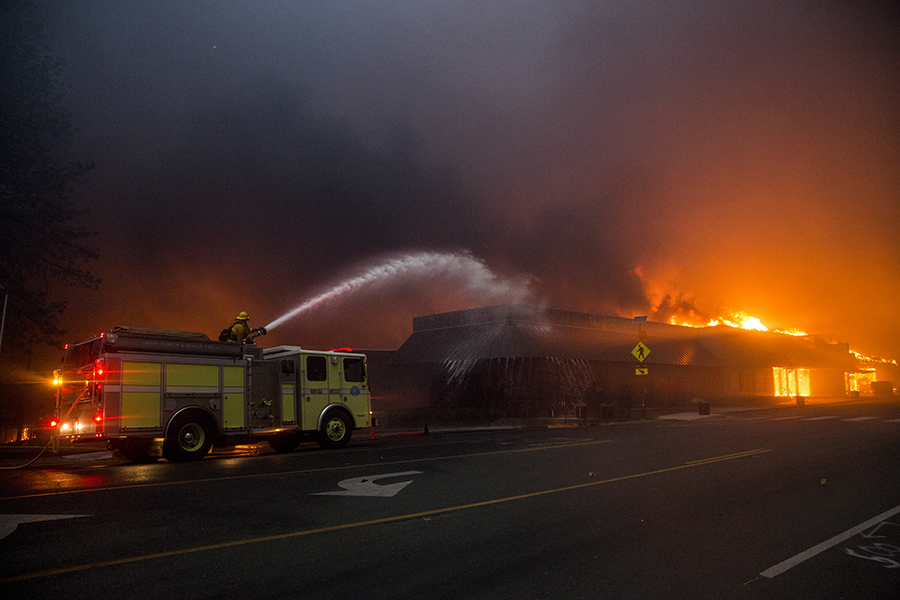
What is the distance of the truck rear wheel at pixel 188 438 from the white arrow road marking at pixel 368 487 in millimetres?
5280

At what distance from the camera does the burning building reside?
32.8 metres

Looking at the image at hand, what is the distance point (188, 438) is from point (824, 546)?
40.0 feet

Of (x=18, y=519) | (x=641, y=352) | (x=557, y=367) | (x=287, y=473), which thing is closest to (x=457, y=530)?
(x=18, y=519)

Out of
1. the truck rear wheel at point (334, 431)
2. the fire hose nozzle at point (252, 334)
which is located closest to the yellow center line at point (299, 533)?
the truck rear wheel at point (334, 431)

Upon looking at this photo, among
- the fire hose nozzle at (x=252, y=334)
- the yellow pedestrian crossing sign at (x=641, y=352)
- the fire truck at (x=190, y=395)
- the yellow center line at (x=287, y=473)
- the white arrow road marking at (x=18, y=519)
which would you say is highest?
the fire hose nozzle at (x=252, y=334)

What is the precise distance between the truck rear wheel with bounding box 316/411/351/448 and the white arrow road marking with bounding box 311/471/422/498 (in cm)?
602

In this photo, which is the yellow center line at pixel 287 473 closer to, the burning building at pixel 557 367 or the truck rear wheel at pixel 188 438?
the truck rear wheel at pixel 188 438

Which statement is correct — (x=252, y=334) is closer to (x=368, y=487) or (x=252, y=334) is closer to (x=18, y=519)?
(x=368, y=487)

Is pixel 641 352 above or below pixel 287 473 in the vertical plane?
above

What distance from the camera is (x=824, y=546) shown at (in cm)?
583

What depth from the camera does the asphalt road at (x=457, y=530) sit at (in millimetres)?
4676

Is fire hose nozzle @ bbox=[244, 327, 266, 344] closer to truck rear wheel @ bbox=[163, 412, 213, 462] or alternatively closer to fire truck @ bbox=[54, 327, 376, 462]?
fire truck @ bbox=[54, 327, 376, 462]

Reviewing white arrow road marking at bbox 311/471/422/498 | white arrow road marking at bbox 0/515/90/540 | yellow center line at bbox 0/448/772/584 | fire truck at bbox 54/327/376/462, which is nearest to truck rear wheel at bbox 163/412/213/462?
fire truck at bbox 54/327/376/462

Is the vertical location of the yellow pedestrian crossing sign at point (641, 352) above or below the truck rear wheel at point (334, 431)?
above
